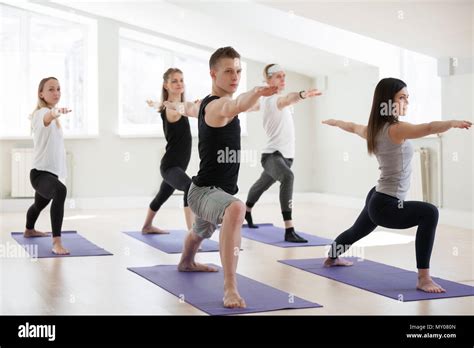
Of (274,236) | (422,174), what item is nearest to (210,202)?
(274,236)

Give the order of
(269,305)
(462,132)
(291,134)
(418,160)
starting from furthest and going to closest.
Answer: (418,160) < (462,132) < (291,134) < (269,305)

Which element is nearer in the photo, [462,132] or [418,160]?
[462,132]

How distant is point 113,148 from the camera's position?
29.3 ft

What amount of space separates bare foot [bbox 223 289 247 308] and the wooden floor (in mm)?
140

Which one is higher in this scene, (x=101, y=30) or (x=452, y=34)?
(x=101, y=30)

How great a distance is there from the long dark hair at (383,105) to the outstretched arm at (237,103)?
2.88 ft

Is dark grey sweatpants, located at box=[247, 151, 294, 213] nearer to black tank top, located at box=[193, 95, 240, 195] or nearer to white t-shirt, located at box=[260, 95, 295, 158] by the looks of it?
white t-shirt, located at box=[260, 95, 295, 158]

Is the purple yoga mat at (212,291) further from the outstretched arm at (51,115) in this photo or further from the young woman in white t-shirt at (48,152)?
the outstretched arm at (51,115)
